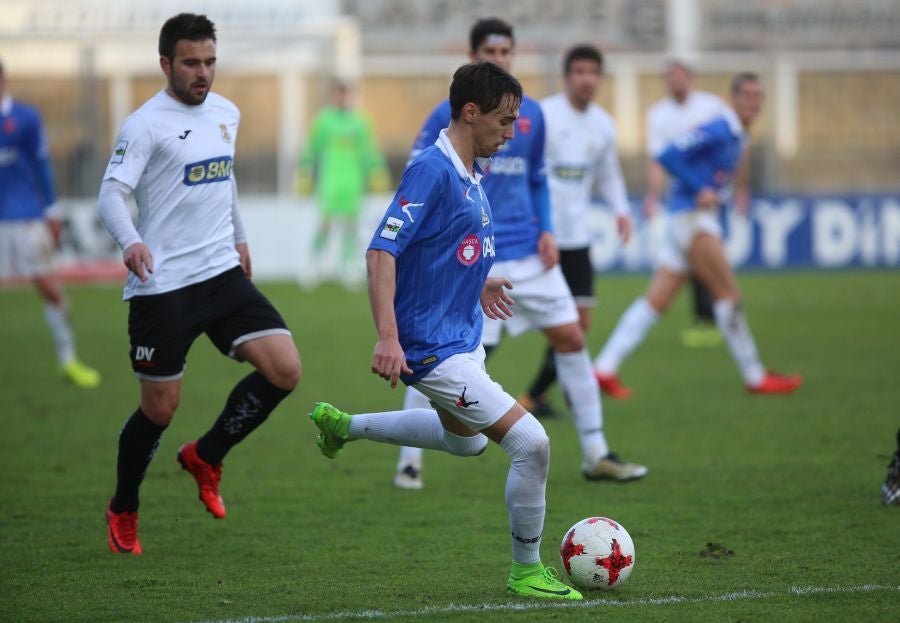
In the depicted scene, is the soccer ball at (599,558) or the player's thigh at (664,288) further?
the player's thigh at (664,288)

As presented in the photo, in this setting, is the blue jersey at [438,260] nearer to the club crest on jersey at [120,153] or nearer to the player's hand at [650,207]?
the club crest on jersey at [120,153]

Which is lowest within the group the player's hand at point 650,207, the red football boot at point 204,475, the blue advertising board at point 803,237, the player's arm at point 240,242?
the blue advertising board at point 803,237

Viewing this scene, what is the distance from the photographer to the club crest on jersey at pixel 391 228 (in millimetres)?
5020

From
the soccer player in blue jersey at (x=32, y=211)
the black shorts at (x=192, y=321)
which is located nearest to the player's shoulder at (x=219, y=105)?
the black shorts at (x=192, y=321)

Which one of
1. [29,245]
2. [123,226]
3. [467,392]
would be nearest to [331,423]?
[467,392]

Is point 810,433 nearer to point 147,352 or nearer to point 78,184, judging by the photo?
point 147,352

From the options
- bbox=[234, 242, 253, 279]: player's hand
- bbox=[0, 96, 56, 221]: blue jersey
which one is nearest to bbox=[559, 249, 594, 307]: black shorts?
bbox=[234, 242, 253, 279]: player's hand

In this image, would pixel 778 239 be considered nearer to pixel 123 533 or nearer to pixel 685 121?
pixel 685 121

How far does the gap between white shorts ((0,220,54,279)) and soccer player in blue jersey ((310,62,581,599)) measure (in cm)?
726

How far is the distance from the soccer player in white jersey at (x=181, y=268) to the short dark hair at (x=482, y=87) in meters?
1.45

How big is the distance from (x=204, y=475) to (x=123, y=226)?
1.30m

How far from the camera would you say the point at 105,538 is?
6352mm

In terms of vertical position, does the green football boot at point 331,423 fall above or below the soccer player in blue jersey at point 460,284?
below

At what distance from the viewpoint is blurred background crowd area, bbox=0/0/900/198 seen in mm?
21922
